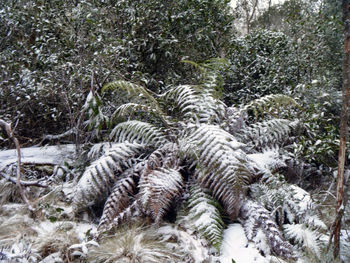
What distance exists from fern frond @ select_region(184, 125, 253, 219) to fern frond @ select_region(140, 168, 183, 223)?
24 cm

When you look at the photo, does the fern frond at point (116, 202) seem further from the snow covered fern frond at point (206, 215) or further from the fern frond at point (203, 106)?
the fern frond at point (203, 106)

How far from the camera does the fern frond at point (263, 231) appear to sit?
1838mm

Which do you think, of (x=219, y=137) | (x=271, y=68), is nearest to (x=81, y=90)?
(x=219, y=137)

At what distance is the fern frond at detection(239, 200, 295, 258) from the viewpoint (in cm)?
184

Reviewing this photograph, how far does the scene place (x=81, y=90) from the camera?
344 cm

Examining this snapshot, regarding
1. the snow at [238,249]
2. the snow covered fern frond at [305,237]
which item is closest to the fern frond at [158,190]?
the snow at [238,249]

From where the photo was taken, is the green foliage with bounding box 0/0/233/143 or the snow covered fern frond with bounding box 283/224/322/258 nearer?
the snow covered fern frond with bounding box 283/224/322/258

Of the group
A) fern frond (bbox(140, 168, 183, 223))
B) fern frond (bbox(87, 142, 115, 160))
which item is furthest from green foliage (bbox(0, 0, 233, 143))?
fern frond (bbox(140, 168, 183, 223))

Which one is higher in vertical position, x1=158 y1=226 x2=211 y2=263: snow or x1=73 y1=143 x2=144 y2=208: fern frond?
x1=73 y1=143 x2=144 y2=208: fern frond

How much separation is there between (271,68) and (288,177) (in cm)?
251

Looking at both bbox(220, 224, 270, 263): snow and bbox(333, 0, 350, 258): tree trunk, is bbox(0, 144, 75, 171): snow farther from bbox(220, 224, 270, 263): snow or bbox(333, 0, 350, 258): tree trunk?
bbox(333, 0, 350, 258): tree trunk

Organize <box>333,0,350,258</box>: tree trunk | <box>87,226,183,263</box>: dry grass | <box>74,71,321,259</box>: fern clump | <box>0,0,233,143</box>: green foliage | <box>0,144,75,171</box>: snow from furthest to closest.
→ <box>0,0,233,143</box>: green foliage
<box>0,144,75,171</box>: snow
<box>74,71,321,259</box>: fern clump
<box>87,226,183,263</box>: dry grass
<box>333,0,350,258</box>: tree trunk

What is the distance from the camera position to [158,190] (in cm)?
212

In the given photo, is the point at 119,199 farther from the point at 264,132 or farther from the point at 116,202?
the point at 264,132
